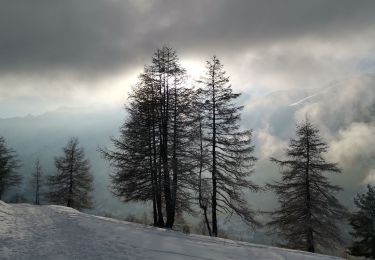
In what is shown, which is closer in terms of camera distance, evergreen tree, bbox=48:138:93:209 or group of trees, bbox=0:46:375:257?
group of trees, bbox=0:46:375:257

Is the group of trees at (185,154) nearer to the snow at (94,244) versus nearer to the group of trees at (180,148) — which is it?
the group of trees at (180,148)

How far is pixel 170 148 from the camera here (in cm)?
2347

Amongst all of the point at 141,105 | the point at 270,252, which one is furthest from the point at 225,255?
the point at 141,105

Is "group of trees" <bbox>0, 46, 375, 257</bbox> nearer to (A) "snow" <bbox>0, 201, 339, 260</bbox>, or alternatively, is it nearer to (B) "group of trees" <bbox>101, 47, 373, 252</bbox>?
(B) "group of trees" <bbox>101, 47, 373, 252</bbox>

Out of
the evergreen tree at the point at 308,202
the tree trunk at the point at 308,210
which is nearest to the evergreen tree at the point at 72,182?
the evergreen tree at the point at 308,202

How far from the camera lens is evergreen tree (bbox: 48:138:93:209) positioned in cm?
4225

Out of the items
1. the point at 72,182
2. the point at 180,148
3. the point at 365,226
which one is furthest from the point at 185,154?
the point at 72,182

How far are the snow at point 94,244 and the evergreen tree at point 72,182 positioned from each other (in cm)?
2505

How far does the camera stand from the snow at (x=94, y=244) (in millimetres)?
11898

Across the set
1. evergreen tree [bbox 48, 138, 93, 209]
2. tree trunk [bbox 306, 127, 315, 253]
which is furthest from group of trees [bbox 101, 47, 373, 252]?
evergreen tree [bbox 48, 138, 93, 209]

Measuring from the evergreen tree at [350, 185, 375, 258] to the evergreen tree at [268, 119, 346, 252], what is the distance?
332cm

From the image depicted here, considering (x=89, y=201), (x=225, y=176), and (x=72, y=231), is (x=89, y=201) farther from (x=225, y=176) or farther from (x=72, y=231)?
(x=72, y=231)

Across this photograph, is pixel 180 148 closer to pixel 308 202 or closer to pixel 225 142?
pixel 225 142

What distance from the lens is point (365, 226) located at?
101 feet
